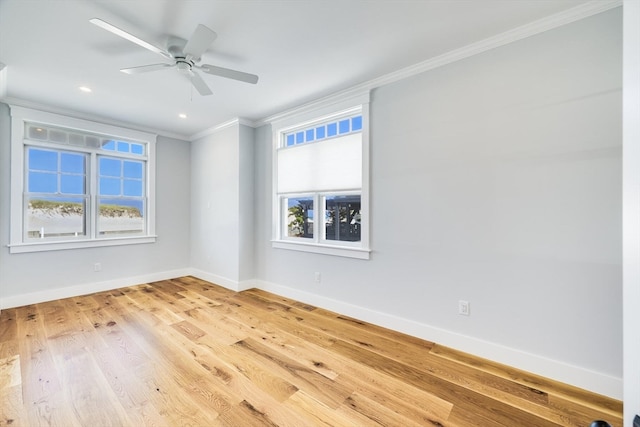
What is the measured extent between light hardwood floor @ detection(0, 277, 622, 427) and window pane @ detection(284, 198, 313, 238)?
1.25 meters

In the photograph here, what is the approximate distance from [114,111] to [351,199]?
3.62m

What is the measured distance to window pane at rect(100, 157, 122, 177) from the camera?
426 cm

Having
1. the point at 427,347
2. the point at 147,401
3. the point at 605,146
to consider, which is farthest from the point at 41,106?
the point at 605,146

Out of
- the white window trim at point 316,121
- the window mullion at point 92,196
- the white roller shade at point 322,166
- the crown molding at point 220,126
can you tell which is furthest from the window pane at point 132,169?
the white roller shade at point 322,166

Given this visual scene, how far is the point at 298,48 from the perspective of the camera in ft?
7.79

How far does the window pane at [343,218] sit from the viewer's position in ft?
10.6

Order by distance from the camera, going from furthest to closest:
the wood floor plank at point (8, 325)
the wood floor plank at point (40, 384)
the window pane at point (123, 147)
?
the window pane at point (123, 147)
the wood floor plank at point (8, 325)
the wood floor plank at point (40, 384)

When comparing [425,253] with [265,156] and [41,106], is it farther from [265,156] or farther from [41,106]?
[41,106]

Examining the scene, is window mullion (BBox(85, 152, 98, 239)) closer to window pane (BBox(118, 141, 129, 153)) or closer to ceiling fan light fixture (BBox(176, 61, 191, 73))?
window pane (BBox(118, 141, 129, 153))

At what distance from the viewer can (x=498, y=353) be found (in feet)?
7.23

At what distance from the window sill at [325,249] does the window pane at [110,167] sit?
286 centimetres

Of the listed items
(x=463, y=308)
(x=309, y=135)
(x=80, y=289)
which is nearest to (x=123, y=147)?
(x=80, y=289)

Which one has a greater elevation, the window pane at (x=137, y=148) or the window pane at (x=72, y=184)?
the window pane at (x=137, y=148)

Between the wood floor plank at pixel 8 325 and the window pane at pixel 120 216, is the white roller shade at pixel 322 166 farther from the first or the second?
the wood floor plank at pixel 8 325
